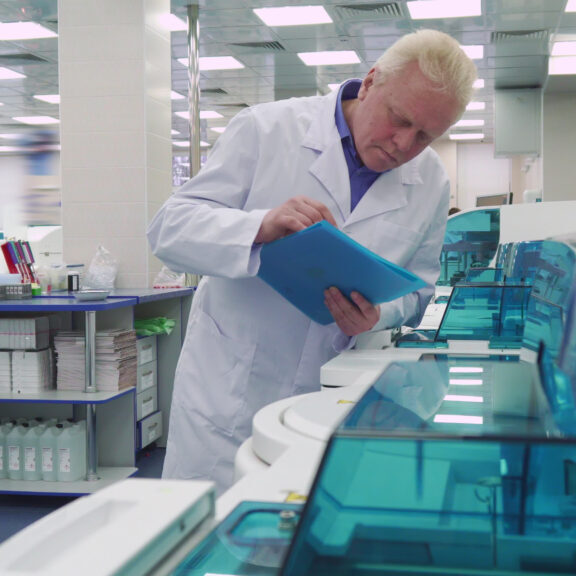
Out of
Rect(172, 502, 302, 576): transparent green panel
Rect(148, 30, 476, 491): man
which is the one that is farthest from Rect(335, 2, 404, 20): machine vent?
Rect(172, 502, 302, 576): transparent green panel

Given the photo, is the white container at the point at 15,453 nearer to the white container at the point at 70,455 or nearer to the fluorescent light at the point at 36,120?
the white container at the point at 70,455

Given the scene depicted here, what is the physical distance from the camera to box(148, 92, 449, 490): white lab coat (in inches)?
63.8

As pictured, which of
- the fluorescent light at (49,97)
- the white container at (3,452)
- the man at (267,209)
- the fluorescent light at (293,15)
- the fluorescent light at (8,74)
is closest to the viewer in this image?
the man at (267,209)

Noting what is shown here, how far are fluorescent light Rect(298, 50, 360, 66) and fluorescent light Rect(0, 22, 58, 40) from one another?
2.59m

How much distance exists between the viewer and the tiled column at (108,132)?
445 centimetres

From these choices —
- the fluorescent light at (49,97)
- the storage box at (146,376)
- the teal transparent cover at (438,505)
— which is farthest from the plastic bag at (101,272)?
the fluorescent light at (49,97)

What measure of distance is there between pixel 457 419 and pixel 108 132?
13.6 ft

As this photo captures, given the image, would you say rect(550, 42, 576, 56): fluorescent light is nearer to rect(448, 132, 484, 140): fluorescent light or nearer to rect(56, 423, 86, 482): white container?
rect(448, 132, 484, 140): fluorescent light

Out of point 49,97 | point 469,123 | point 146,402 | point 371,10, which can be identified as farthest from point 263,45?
point 469,123

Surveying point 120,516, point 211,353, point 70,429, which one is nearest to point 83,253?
point 70,429

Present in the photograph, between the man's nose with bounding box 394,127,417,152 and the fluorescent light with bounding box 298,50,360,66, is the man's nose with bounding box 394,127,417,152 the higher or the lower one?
the lower one

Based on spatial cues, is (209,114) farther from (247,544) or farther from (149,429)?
(247,544)

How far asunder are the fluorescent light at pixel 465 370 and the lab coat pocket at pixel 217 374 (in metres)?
0.77

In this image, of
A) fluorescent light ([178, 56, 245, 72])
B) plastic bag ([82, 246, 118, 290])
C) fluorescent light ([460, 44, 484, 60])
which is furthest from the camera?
fluorescent light ([178, 56, 245, 72])
